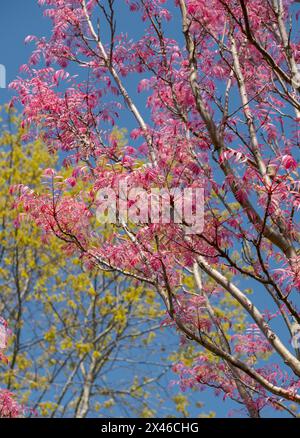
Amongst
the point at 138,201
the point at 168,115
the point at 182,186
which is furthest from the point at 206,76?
the point at 138,201

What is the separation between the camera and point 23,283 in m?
13.0

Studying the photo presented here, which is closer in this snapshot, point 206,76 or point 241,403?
point 241,403

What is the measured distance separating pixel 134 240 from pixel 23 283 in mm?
8525

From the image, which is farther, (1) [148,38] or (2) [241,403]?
(1) [148,38]

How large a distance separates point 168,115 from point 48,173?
1.48 meters

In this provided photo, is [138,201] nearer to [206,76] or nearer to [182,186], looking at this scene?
[182,186]

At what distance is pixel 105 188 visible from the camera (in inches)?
189
